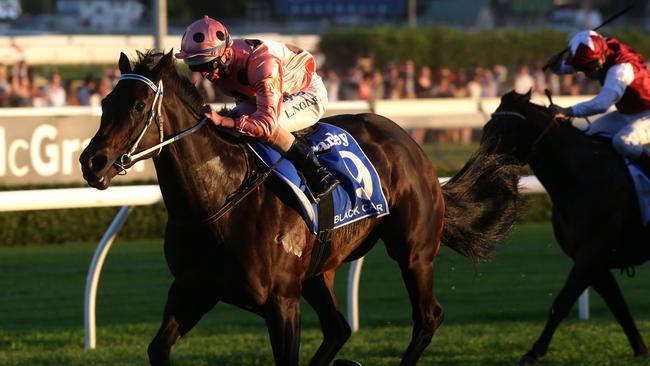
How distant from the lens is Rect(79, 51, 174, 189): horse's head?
3.80 meters

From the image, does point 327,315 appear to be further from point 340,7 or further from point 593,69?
point 340,7

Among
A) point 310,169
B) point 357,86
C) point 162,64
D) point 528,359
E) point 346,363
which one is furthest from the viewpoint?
point 357,86

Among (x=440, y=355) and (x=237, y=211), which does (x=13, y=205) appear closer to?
(x=237, y=211)

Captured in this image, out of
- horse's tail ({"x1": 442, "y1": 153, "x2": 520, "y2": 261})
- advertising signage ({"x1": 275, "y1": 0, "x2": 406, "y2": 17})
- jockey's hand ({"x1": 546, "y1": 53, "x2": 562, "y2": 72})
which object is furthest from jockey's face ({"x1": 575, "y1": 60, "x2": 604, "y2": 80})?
advertising signage ({"x1": 275, "y1": 0, "x2": 406, "y2": 17})

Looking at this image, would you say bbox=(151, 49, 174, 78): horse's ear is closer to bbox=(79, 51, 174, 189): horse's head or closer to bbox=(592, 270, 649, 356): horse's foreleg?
bbox=(79, 51, 174, 189): horse's head

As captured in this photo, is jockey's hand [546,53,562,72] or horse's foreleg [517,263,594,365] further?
jockey's hand [546,53,562,72]

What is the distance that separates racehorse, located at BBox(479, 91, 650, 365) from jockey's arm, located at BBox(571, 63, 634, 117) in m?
0.22

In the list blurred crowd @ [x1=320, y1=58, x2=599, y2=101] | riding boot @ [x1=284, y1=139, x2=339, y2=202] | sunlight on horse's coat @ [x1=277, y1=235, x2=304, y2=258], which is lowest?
blurred crowd @ [x1=320, y1=58, x2=599, y2=101]

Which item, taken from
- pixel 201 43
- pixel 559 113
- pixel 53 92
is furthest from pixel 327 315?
pixel 53 92

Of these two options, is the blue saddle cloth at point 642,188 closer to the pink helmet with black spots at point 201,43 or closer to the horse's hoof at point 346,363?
the horse's hoof at point 346,363

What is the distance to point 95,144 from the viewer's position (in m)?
3.81

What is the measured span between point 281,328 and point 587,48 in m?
2.70

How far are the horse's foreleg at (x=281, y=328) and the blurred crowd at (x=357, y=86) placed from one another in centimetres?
553

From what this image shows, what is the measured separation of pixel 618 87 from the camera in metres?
6.13
